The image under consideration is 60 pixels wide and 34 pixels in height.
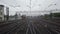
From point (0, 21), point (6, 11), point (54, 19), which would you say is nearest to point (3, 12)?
point (6, 11)

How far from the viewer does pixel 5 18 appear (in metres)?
27.7

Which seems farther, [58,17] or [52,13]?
[52,13]

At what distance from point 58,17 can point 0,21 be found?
16553 millimetres

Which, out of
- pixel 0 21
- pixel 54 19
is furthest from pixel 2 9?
pixel 54 19

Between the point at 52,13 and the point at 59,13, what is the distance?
306 centimetres

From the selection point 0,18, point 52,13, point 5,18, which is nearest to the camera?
point 0,18

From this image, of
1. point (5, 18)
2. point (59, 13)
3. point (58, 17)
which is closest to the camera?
point (5, 18)

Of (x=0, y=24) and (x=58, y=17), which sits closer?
(x=0, y=24)

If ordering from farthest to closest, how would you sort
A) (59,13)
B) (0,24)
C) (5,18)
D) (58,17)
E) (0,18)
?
(59,13) → (58,17) → (5,18) → (0,24) → (0,18)

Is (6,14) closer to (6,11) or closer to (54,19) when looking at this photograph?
(6,11)

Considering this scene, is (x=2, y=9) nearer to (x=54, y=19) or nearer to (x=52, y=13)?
(x=54, y=19)

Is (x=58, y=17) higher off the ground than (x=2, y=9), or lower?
lower

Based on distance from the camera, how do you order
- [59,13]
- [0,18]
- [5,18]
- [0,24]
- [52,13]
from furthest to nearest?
[52,13] → [59,13] → [5,18] → [0,24] → [0,18]

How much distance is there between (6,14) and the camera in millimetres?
26250
